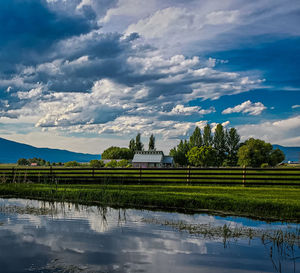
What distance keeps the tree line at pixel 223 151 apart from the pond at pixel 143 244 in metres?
72.1

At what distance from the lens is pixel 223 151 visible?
106500mm

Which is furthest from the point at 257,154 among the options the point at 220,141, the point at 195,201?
the point at 195,201

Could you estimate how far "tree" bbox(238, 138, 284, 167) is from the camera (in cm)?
8619

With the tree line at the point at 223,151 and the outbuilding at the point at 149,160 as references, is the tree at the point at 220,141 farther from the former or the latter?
the outbuilding at the point at 149,160

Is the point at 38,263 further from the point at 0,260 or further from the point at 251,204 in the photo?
the point at 251,204

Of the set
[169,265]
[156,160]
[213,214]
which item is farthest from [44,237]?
[156,160]

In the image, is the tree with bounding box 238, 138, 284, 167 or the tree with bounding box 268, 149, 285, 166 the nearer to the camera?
the tree with bounding box 238, 138, 284, 167

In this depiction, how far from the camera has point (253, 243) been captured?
24.4 ft

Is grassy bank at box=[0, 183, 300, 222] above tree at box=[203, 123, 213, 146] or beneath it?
beneath

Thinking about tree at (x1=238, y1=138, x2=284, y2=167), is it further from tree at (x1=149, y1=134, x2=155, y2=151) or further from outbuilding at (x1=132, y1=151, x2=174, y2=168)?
tree at (x1=149, y1=134, x2=155, y2=151)

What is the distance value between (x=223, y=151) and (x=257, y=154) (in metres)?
20.7

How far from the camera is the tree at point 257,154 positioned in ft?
283

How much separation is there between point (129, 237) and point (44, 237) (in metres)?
2.16

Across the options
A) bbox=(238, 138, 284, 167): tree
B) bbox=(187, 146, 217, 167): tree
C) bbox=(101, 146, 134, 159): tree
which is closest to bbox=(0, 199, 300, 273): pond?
bbox=(187, 146, 217, 167): tree
